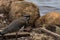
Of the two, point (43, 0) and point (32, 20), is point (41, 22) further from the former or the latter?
point (43, 0)

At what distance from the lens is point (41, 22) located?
6.28 m

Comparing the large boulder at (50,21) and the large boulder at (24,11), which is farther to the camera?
the large boulder at (24,11)

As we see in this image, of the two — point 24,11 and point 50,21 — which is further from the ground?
point 24,11

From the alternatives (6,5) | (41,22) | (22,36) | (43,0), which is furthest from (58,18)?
(43,0)

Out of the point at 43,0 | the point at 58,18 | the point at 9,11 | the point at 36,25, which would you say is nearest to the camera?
the point at 58,18

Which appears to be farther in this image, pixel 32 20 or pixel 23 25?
pixel 32 20

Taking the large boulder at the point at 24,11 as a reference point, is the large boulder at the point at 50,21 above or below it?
below

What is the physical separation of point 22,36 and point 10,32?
307 millimetres

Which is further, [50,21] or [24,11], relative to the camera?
[24,11]

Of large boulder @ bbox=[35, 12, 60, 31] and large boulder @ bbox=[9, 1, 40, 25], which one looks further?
large boulder @ bbox=[9, 1, 40, 25]

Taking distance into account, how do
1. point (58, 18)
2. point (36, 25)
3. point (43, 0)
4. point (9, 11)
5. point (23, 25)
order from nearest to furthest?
point (23, 25), point (58, 18), point (36, 25), point (9, 11), point (43, 0)

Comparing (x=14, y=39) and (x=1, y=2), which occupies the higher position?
(x=1, y=2)

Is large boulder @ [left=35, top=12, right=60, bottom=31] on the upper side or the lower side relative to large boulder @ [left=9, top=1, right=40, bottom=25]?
lower

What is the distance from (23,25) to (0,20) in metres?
1.95
